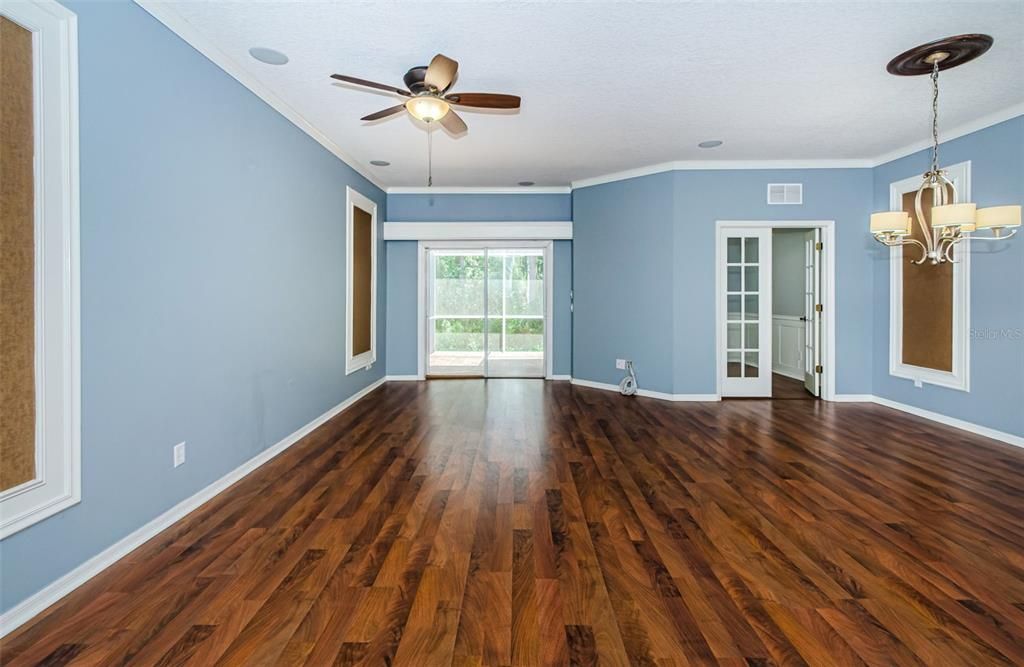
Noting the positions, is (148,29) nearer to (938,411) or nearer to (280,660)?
(280,660)

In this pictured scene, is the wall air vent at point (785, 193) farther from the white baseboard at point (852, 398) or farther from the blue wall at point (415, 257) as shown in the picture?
the blue wall at point (415, 257)

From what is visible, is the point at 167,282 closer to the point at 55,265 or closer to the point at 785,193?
the point at 55,265

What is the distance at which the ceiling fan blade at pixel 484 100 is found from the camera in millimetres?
3014

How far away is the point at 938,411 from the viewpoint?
181 inches

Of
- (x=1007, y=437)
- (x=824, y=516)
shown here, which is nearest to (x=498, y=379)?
(x=824, y=516)

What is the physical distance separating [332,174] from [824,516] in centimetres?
493

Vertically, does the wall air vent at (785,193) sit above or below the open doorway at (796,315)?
above

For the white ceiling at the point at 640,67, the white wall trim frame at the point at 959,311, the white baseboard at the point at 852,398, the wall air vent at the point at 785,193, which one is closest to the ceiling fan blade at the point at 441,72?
the white ceiling at the point at 640,67

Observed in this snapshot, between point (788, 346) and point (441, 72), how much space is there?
6642 millimetres

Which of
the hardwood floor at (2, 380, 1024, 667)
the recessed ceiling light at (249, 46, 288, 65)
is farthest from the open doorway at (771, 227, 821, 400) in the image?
the recessed ceiling light at (249, 46, 288, 65)

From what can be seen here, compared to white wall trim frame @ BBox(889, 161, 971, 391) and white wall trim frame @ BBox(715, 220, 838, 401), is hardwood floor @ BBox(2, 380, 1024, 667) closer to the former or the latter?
white wall trim frame @ BBox(889, 161, 971, 391)

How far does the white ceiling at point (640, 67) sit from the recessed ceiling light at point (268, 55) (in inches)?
1.9

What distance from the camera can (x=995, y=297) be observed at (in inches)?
158

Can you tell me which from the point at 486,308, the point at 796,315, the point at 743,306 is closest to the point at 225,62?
the point at 486,308
